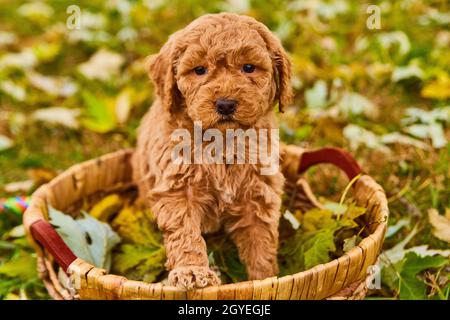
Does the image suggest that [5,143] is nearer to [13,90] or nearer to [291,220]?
[13,90]

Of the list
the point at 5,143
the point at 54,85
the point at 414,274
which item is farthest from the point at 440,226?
the point at 54,85

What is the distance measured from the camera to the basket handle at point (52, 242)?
234 centimetres

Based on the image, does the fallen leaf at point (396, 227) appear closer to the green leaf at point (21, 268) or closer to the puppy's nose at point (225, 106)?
the puppy's nose at point (225, 106)

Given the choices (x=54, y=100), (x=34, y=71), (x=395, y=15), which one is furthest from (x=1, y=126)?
(x=395, y=15)

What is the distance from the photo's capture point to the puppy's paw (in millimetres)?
2035

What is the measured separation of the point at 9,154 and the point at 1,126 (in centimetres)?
53

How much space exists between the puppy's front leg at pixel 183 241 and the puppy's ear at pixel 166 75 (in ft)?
1.28

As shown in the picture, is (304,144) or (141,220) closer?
(141,220)

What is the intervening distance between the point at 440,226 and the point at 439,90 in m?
1.40

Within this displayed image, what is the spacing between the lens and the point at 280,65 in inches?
92.7

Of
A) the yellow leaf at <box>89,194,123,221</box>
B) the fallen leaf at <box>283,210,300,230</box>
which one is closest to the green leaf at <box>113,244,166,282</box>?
the yellow leaf at <box>89,194,123,221</box>

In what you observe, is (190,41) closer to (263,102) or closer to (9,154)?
(263,102)

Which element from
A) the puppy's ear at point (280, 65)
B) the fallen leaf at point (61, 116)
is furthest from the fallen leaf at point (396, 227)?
the fallen leaf at point (61, 116)

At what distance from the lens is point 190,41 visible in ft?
7.22
